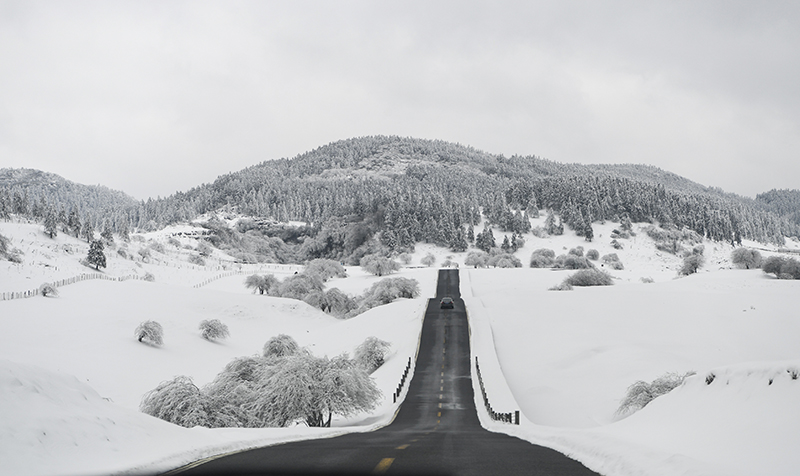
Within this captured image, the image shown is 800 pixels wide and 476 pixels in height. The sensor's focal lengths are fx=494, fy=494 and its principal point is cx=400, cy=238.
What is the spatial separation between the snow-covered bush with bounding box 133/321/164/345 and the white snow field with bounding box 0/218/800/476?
839 millimetres

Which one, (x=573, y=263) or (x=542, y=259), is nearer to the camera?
(x=573, y=263)

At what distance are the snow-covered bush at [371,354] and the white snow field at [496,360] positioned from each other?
1.86 m

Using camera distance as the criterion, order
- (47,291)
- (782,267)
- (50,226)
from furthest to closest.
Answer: (50,226), (782,267), (47,291)

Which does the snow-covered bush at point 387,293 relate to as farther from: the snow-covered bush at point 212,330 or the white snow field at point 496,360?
the snow-covered bush at point 212,330

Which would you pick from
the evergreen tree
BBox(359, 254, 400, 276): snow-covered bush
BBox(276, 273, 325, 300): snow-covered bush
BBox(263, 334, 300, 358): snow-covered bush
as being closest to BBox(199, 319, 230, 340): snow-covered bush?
BBox(263, 334, 300, 358): snow-covered bush

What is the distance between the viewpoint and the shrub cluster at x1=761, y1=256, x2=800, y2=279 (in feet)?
230

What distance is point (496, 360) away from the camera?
40562mm

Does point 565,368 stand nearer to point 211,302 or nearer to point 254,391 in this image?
point 254,391

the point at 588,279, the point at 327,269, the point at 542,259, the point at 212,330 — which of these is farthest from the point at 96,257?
the point at 542,259

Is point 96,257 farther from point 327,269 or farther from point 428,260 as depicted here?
point 428,260

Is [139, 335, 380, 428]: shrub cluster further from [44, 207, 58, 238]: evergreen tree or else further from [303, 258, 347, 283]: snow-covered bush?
[44, 207, 58, 238]: evergreen tree

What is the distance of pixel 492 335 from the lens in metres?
48.8

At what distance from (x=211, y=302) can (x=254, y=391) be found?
42153mm

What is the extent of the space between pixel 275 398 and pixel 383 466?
17.0 m
